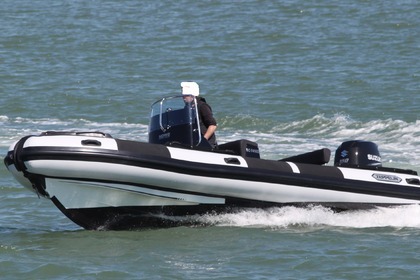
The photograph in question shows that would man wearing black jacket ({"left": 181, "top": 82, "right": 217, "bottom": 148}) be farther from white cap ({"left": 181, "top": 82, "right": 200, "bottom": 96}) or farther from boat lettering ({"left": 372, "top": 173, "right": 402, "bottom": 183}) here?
boat lettering ({"left": 372, "top": 173, "right": 402, "bottom": 183})

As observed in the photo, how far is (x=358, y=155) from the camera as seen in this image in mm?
10172

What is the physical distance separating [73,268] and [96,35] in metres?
14.5

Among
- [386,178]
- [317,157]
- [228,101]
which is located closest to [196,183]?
[317,157]

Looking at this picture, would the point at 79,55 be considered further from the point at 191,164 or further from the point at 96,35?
the point at 191,164

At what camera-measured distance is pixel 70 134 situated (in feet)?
29.6

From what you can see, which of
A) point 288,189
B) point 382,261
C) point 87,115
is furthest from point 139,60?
point 382,261

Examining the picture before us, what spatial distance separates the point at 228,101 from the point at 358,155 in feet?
23.7

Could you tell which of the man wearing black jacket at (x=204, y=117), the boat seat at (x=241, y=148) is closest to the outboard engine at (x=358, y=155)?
the boat seat at (x=241, y=148)

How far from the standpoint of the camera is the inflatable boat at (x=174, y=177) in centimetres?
896

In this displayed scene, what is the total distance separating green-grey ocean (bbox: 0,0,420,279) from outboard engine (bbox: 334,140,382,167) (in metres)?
0.47

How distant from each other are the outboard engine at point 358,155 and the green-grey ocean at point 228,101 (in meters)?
0.47

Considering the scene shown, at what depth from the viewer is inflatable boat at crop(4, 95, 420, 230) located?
29.4ft

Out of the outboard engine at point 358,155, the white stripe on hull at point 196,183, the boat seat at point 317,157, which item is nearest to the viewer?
the white stripe on hull at point 196,183

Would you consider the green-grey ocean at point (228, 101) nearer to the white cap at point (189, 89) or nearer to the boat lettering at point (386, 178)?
the boat lettering at point (386, 178)
